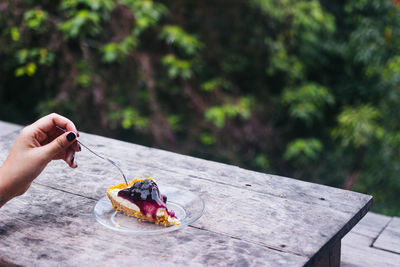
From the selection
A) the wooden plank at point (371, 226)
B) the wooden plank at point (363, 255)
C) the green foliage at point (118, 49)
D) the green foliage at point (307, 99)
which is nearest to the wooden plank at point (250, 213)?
the wooden plank at point (363, 255)

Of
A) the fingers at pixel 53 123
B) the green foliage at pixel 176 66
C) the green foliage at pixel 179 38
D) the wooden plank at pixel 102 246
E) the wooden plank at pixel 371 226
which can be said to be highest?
the green foliage at pixel 179 38

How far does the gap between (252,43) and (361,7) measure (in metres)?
1.16

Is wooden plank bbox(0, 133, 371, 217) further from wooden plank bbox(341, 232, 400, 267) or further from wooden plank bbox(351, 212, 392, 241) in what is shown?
wooden plank bbox(351, 212, 392, 241)

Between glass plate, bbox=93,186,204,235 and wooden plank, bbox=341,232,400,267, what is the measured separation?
0.75 meters

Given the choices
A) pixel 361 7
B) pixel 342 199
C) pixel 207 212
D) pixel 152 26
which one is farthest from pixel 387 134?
pixel 207 212

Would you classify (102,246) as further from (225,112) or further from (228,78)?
(228,78)

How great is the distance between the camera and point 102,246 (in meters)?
1.19

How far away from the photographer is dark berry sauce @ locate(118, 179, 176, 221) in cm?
132

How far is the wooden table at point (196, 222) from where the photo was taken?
3.76 ft

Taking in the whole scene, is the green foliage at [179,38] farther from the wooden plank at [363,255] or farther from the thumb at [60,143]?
the thumb at [60,143]

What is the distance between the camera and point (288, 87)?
188 inches

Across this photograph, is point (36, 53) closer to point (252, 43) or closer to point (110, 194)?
point (252, 43)

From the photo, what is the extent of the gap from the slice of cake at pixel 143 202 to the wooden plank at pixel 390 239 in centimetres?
105

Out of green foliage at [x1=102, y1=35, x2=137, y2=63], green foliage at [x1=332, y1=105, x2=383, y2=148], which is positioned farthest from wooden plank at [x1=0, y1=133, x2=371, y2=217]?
green foliage at [x1=332, y1=105, x2=383, y2=148]
